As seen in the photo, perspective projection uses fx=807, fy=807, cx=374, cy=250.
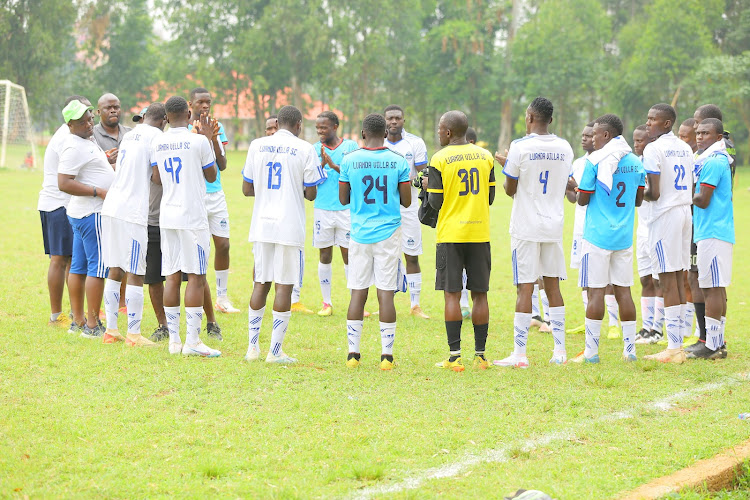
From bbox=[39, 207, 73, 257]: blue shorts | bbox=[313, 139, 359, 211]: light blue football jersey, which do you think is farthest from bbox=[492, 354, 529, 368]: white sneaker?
bbox=[39, 207, 73, 257]: blue shorts

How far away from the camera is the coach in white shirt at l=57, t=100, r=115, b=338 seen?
8.79 meters

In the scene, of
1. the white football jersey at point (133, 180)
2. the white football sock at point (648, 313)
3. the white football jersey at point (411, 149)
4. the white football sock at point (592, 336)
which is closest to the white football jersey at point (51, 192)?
the white football jersey at point (133, 180)

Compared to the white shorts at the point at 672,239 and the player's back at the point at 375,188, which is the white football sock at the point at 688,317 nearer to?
the white shorts at the point at 672,239

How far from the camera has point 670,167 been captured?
8664mm

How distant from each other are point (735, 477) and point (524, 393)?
201 cm

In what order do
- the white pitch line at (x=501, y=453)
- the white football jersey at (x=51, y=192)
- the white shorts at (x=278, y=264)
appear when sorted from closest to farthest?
the white pitch line at (x=501, y=453) < the white shorts at (x=278, y=264) < the white football jersey at (x=51, y=192)

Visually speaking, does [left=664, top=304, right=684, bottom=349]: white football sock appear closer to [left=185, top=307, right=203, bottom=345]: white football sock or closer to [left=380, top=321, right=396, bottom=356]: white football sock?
[left=380, top=321, right=396, bottom=356]: white football sock

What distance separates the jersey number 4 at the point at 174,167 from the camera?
8078mm

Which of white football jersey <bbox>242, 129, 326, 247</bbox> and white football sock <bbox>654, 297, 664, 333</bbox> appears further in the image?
white football sock <bbox>654, 297, 664, 333</bbox>

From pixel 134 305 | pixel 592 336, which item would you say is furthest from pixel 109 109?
pixel 592 336

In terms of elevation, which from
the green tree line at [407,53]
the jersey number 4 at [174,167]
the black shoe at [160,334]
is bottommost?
the black shoe at [160,334]

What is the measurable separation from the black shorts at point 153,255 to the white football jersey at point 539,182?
13.0ft

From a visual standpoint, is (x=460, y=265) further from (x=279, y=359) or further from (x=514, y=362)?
(x=279, y=359)

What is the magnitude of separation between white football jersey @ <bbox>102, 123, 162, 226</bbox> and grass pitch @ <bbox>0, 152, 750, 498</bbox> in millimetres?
1416
